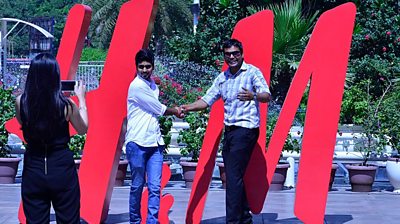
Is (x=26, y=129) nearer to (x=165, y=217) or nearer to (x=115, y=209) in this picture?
(x=165, y=217)

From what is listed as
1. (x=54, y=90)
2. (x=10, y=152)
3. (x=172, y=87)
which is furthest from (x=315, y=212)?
(x=172, y=87)

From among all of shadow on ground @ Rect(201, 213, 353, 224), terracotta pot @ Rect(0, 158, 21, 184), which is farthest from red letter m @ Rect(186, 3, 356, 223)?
terracotta pot @ Rect(0, 158, 21, 184)

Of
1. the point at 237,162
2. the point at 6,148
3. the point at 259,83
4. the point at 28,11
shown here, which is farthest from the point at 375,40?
the point at 28,11

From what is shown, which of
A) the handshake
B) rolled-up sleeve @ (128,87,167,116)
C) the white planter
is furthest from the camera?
the white planter

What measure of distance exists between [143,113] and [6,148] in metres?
5.15

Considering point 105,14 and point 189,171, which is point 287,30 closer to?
point 189,171

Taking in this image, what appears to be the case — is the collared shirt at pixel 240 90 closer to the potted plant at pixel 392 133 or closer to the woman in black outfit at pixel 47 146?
the woman in black outfit at pixel 47 146

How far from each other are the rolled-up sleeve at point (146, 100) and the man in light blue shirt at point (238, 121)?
29cm

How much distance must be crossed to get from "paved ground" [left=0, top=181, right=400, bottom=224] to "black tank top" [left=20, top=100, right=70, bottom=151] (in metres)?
3.15

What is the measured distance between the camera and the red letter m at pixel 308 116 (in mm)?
7156

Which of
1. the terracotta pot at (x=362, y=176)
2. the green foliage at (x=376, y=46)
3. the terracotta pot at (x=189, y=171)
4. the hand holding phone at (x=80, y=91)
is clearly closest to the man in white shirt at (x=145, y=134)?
the hand holding phone at (x=80, y=91)

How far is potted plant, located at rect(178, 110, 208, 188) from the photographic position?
A: 430 inches

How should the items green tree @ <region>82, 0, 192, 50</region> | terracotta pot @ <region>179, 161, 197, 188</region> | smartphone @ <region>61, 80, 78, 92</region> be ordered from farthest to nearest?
green tree @ <region>82, 0, 192, 50</region>, terracotta pot @ <region>179, 161, 197, 188</region>, smartphone @ <region>61, 80, 78, 92</region>

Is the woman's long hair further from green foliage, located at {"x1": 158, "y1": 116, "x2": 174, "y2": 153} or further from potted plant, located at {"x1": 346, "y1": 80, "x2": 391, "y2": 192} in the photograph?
potted plant, located at {"x1": 346, "y1": 80, "x2": 391, "y2": 192}
